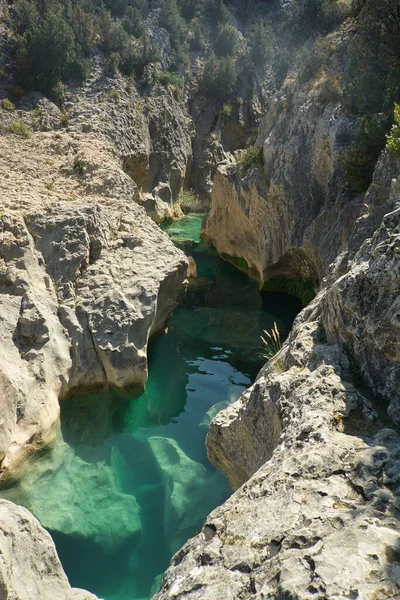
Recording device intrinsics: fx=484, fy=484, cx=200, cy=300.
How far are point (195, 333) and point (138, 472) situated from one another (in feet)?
23.9

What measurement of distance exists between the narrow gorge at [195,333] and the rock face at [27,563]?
27mm

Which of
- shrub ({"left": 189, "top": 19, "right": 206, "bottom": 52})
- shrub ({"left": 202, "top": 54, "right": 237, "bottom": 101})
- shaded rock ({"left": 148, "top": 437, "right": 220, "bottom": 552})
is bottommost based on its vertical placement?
shaded rock ({"left": 148, "top": 437, "right": 220, "bottom": 552})

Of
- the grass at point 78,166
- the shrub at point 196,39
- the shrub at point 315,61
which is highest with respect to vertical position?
the shrub at point 196,39

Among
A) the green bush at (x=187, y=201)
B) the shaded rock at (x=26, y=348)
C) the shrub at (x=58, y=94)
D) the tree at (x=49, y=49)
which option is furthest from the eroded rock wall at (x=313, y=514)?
the green bush at (x=187, y=201)

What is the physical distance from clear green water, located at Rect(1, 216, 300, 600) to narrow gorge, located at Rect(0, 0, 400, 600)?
0.05 m

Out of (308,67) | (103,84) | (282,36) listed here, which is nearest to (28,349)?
(308,67)

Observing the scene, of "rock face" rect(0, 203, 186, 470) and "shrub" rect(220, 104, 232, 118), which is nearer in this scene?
"rock face" rect(0, 203, 186, 470)

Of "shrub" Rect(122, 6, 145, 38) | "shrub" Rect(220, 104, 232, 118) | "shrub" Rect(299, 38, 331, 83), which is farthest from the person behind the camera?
"shrub" Rect(220, 104, 232, 118)

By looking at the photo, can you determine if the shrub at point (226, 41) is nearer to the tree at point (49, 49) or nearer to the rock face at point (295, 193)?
the tree at point (49, 49)

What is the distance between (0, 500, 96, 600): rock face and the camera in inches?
174

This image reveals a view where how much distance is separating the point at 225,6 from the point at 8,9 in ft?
75.3

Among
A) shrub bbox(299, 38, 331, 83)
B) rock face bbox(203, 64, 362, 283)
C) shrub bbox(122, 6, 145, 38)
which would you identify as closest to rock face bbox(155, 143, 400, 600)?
rock face bbox(203, 64, 362, 283)

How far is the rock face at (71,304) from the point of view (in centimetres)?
1053

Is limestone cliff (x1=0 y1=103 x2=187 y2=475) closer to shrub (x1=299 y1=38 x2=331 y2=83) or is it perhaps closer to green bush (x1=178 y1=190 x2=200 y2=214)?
shrub (x1=299 y1=38 x2=331 y2=83)
